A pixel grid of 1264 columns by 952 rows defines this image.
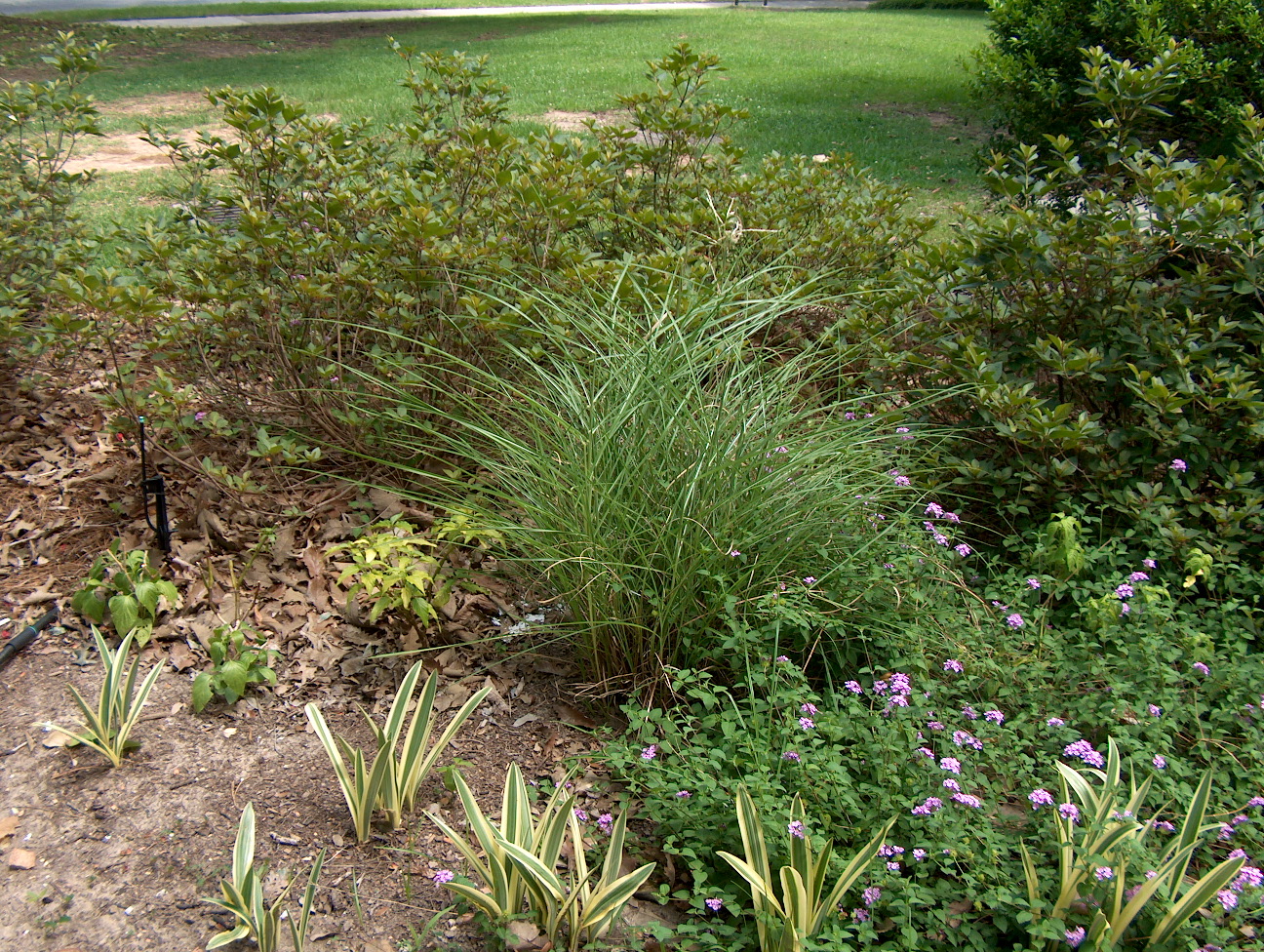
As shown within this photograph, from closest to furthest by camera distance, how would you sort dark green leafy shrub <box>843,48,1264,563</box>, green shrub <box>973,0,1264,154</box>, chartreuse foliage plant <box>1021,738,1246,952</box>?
chartreuse foliage plant <box>1021,738,1246,952</box>, dark green leafy shrub <box>843,48,1264,563</box>, green shrub <box>973,0,1264,154</box>

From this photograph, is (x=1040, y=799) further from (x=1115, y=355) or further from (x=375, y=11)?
(x=375, y=11)

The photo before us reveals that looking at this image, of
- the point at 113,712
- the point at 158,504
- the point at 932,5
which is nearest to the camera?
the point at 113,712

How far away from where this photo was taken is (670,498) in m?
2.86

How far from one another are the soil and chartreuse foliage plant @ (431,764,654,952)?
0.43ft

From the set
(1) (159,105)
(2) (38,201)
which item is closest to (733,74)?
(1) (159,105)

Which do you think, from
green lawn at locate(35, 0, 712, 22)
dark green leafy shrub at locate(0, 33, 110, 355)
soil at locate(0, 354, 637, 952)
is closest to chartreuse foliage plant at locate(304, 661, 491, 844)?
soil at locate(0, 354, 637, 952)

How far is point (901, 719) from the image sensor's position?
2.38m

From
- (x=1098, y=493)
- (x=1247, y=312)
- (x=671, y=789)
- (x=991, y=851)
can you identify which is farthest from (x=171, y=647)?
(x=1247, y=312)

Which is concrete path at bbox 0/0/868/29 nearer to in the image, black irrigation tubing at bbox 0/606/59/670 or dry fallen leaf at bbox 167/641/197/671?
black irrigation tubing at bbox 0/606/59/670

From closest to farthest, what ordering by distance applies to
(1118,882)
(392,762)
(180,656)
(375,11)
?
(1118,882) < (392,762) < (180,656) < (375,11)

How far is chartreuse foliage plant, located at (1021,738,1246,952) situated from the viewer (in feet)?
6.49

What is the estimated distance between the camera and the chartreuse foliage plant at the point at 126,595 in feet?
9.68

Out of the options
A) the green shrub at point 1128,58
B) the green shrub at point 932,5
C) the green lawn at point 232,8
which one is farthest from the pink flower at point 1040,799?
the green shrub at point 932,5

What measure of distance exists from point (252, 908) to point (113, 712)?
0.90 m
